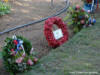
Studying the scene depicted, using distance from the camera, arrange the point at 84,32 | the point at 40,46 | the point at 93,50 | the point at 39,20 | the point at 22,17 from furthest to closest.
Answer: the point at 22,17 → the point at 39,20 → the point at 84,32 → the point at 40,46 → the point at 93,50

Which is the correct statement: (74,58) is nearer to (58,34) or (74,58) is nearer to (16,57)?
(58,34)

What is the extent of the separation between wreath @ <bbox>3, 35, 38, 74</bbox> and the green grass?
121 millimetres

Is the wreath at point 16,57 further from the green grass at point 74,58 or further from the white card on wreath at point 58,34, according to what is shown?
the white card on wreath at point 58,34

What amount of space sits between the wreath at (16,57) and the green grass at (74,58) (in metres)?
0.12

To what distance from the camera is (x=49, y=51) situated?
3549mm

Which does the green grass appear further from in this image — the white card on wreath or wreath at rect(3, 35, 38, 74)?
the white card on wreath

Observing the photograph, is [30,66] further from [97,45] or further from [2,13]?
[2,13]

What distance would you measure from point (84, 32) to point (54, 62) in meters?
1.41

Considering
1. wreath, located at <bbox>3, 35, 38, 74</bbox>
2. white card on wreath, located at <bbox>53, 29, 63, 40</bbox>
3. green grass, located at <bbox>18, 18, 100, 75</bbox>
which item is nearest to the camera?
wreath, located at <bbox>3, 35, 38, 74</bbox>

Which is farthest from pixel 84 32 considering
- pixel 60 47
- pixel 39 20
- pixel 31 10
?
pixel 31 10

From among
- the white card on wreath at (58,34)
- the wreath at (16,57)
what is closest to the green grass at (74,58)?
the wreath at (16,57)

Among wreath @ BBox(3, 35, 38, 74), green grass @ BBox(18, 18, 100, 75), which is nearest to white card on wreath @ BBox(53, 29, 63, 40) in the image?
green grass @ BBox(18, 18, 100, 75)

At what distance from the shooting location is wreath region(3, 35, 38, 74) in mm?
2652

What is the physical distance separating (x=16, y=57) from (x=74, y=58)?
1.00 m
